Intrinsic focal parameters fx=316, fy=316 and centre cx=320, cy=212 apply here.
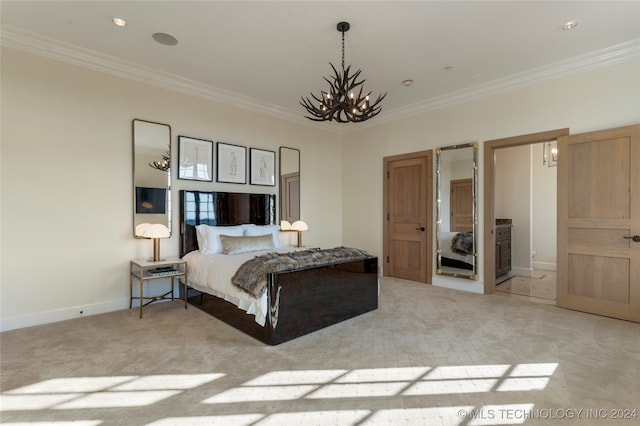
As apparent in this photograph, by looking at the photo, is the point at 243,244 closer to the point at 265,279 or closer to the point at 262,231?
the point at 262,231

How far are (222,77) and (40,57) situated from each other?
6.39 feet

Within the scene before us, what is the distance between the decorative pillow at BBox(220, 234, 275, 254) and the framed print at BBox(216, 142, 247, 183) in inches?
43.2

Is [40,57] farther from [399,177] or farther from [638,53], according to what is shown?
[638,53]

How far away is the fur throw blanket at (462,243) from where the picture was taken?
16.0ft

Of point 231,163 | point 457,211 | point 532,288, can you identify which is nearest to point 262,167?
point 231,163

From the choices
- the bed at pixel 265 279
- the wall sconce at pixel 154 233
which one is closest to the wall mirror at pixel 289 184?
the bed at pixel 265 279

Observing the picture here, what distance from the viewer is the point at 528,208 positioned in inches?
256

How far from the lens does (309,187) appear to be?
20.3 ft

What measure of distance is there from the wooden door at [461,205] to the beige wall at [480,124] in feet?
0.65

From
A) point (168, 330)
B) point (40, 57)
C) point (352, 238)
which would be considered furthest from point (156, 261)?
point (352, 238)

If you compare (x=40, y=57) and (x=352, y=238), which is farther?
(x=352, y=238)

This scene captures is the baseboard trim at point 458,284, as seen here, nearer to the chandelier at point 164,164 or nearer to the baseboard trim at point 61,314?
the chandelier at point 164,164

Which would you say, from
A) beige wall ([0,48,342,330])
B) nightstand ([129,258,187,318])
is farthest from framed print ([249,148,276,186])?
nightstand ([129,258,187,318])

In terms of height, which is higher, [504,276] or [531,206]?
[531,206]
